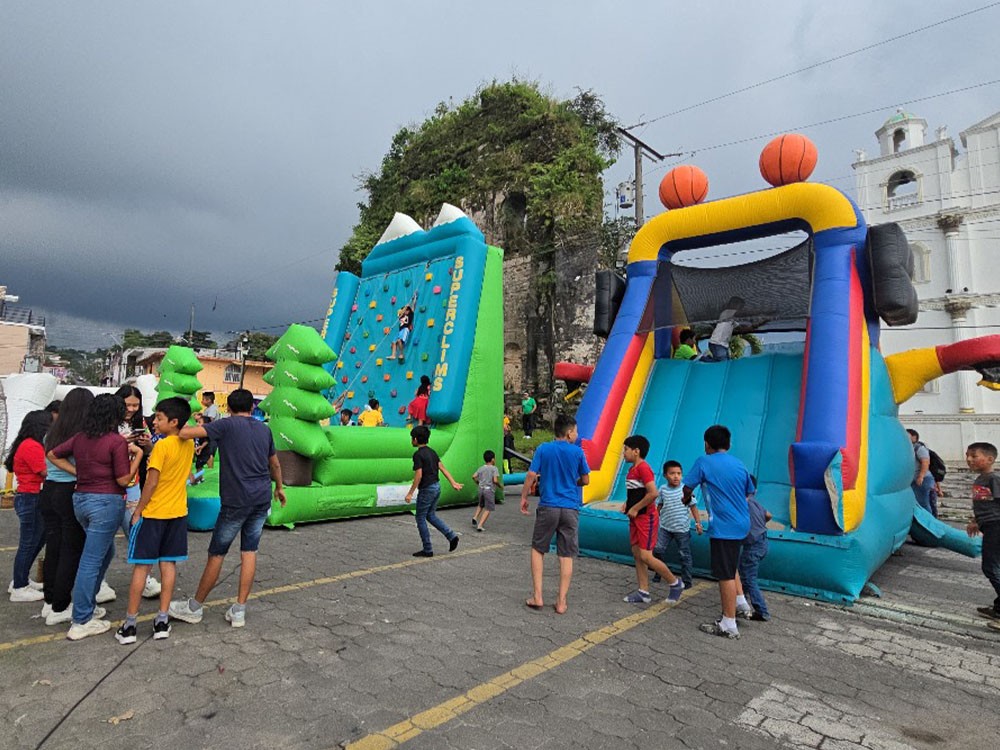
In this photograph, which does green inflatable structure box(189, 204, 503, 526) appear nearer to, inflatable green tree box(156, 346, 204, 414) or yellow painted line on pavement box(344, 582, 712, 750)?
inflatable green tree box(156, 346, 204, 414)

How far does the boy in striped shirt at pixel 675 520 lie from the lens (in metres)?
4.81

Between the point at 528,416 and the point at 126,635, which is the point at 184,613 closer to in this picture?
the point at 126,635

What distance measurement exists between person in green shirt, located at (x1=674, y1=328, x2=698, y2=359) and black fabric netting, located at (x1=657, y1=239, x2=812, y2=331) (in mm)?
470

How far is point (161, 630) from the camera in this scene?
3.36 m

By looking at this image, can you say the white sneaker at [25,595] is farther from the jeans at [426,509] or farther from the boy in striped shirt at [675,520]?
the boy in striped shirt at [675,520]

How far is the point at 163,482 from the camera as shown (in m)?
3.42

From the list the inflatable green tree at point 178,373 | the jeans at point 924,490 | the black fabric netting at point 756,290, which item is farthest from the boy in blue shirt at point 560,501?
the inflatable green tree at point 178,373

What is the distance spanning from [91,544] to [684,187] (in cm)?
708

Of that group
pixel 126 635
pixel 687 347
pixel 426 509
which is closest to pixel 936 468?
pixel 687 347

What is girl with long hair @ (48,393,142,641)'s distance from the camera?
10.9ft

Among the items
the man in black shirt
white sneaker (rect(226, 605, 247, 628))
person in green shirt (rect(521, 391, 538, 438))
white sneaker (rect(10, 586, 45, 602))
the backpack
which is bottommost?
white sneaker (rect(10, 586, 45, 602))

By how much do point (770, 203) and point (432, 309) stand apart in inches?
213

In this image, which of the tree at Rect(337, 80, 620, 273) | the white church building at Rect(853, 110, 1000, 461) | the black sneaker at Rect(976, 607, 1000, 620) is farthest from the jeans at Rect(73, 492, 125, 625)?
the white church building at Rect(853, 110, 1000, 461)

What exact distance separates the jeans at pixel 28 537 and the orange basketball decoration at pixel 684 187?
715cm
